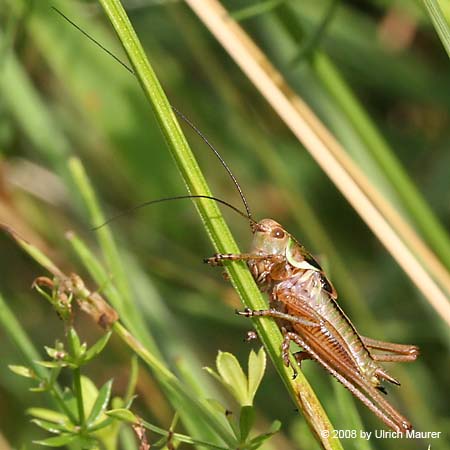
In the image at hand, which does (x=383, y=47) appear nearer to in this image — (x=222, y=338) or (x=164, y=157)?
(x=164, y=157)

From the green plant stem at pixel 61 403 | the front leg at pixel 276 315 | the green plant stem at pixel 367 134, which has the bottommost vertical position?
the green plant stem at pixel 61 403

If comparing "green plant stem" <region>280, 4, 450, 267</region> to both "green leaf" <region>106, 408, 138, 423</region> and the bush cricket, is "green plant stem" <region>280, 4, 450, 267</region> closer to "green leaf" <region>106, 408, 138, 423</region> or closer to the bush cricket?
the bush cricket

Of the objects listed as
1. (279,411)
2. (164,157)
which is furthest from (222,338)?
(164,157)

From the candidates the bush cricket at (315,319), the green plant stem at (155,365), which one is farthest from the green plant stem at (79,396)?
the bush cricket at (315,319)

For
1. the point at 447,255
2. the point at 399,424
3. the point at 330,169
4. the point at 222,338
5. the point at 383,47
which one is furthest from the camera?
the point at 383,47

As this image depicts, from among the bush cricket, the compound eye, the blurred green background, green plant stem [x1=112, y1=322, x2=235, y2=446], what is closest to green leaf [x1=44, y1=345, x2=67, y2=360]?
green plant stem [x1=112, y1=322, x2=235, y2=446]

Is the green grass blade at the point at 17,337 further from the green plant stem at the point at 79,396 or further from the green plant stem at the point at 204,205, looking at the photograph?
the green plant stem at the point at 204,205

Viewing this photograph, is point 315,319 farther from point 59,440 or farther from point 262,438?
point 59,440
